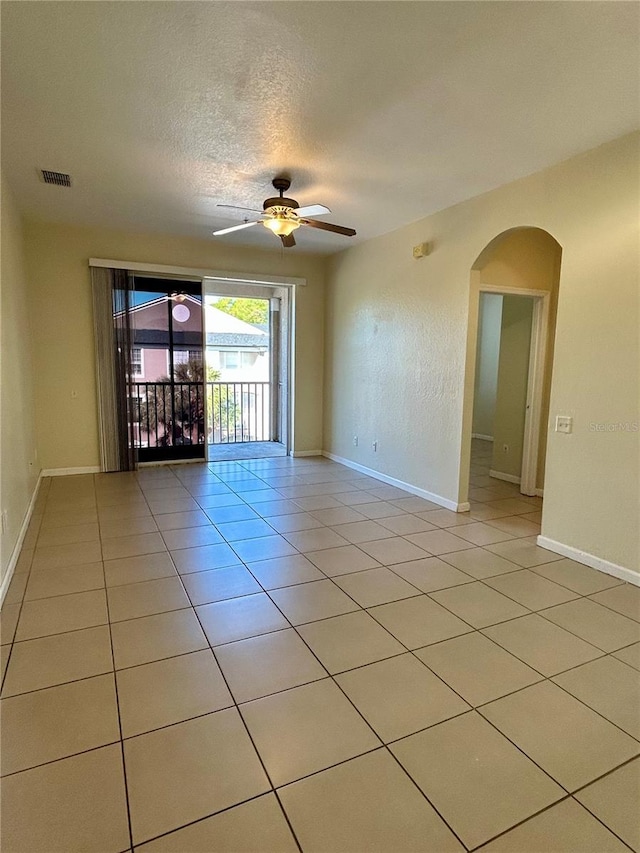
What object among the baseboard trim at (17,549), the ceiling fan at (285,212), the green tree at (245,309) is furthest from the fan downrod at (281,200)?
the green tree at (245,309)

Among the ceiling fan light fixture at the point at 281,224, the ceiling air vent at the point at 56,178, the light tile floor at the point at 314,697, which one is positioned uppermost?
the ceiling air vent at the point at 56,178

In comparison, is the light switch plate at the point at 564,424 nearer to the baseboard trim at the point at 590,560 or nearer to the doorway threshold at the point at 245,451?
the baseboard trim at the point at 590,560

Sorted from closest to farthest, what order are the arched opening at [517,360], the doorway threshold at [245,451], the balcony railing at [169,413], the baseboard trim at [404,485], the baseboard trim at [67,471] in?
the arched opening at [517,360]
the baseboard trim at [404,485]
the baseboard trim at [67,471]
the balcony railing at [169,413]
the doorway threshold at [245,451]

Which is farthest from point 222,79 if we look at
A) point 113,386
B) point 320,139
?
point 113,386

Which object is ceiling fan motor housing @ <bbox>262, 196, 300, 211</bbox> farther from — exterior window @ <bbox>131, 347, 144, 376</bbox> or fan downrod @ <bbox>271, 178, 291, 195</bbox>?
exterior window @ <bbox>131, 347, 144, 376</bbox>

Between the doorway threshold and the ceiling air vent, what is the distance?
11.7 feet

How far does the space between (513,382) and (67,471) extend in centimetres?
530

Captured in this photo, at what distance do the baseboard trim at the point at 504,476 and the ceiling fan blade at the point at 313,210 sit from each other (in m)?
3.69

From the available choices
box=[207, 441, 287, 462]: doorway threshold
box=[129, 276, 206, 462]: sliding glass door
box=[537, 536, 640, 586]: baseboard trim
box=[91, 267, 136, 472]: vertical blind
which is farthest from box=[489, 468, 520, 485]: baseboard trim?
box=[91, 267, 136, 472]: vertical blind

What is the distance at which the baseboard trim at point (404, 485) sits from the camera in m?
4.26

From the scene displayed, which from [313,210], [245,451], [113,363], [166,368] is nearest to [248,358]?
[245,451]

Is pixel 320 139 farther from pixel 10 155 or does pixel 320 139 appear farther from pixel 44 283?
pixel 44 283

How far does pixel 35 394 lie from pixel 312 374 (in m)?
3.43

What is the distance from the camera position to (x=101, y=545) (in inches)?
130
